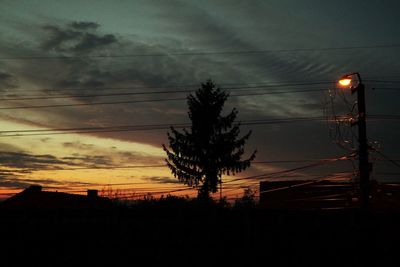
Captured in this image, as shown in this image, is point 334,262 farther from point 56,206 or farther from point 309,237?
point 56,206

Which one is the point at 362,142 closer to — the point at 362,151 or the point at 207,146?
the point at 362,151

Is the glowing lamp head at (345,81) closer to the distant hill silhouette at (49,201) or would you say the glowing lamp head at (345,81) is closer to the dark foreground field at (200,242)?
the dark foreground field at (200,242)

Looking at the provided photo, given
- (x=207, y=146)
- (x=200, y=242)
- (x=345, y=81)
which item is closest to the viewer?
(x=345, y=81)

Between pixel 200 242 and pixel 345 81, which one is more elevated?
pixel 345 81

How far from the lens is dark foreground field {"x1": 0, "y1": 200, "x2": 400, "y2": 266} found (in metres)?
26.5

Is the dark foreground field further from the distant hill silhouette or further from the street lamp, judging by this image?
the distant hill silhouette

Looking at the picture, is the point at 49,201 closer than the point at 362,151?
No

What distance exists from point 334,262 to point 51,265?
1522cm

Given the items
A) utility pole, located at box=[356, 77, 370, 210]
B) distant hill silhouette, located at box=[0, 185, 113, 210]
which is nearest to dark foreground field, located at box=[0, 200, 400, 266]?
utility pole, located at box=[356, 77, 370, 210]

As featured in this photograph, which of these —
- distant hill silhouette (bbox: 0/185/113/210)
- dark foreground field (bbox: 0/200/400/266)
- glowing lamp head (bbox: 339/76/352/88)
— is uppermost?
glowing lamp head (bbox: 339/76/352/88)

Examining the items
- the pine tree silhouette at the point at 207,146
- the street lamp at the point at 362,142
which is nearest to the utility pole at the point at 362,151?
the street lamp at the point at 362,142

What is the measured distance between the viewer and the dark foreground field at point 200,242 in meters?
26.5

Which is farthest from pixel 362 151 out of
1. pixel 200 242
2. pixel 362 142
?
pixel 200 242

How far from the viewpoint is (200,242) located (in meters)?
27.9
